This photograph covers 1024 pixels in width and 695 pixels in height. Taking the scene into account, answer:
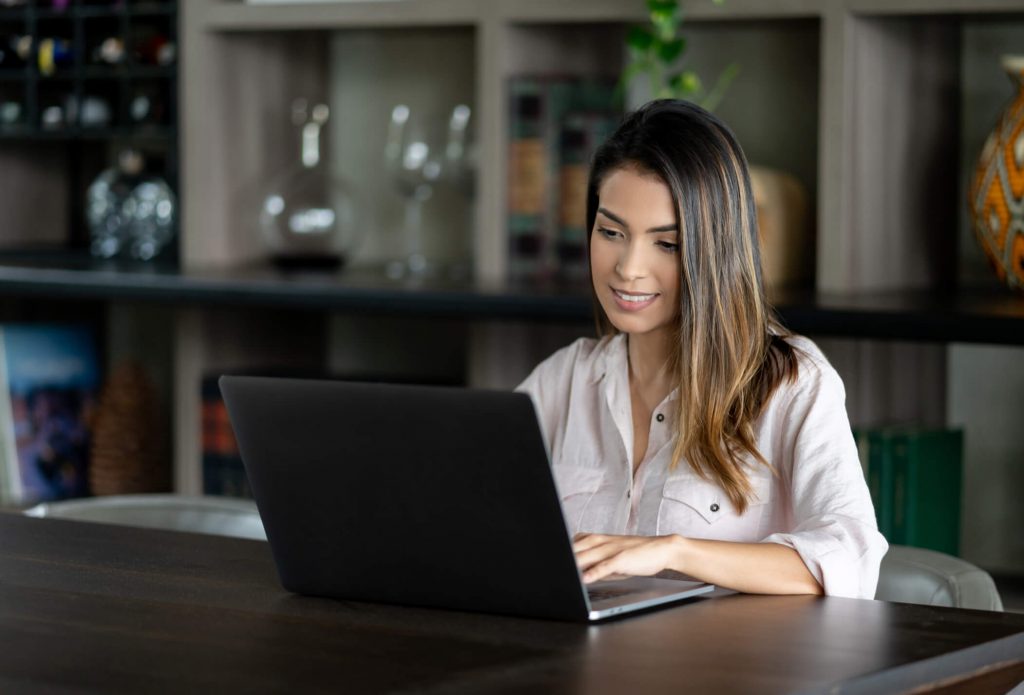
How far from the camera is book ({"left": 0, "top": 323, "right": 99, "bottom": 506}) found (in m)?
3.43

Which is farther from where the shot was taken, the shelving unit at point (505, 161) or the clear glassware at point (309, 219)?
the clear glassware at point (309, 219)

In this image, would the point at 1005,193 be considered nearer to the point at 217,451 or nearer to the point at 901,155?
the point at 901,155

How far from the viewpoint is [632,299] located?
165 cm

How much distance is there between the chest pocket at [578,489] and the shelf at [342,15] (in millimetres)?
1241

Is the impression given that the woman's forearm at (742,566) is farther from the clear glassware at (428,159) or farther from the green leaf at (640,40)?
the clear glassware at (428,159)

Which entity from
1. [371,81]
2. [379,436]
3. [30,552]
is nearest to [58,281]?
[371,81]

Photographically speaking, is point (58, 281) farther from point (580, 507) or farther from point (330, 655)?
point (330, 655)

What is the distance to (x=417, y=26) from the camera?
9.61 ft

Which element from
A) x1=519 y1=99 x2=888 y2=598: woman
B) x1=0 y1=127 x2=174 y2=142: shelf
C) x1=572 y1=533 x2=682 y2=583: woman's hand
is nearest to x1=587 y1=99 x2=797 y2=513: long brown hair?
x1=519 y1=99 x2=888 y2=598: woman

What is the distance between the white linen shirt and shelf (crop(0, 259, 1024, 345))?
0.52m

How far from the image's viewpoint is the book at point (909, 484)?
2.50 metres

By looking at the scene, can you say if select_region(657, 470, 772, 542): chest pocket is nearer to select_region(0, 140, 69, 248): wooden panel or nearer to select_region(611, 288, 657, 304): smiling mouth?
select_region(611, 288, 657, 304): smiling mouth

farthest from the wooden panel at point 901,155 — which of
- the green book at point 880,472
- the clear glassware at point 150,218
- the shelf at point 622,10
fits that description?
the clear glassware at point 150,218

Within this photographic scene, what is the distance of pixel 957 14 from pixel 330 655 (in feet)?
5.35
